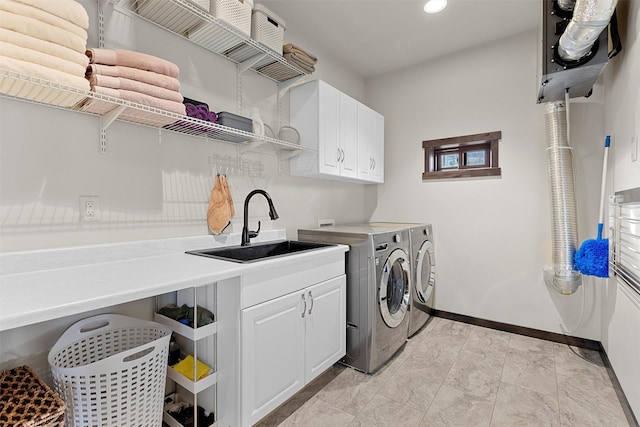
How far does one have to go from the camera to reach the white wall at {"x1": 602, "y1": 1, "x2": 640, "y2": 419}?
61.1 inches

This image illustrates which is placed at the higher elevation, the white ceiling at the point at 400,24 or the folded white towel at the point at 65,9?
the white ceiling at the point at 400,24

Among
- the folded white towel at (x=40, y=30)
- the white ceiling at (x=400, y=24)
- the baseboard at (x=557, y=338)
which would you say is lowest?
the baseboard at (x=557, y=338)

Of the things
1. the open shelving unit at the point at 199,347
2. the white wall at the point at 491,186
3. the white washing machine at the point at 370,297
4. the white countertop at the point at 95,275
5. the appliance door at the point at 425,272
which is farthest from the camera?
the appliance door at the point at 425,272

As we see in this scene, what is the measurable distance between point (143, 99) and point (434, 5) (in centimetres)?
217

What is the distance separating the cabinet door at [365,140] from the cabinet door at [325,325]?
1257 millimetres

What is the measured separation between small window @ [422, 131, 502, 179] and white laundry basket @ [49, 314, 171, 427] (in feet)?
9.12

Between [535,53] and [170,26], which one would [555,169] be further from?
[170,26]

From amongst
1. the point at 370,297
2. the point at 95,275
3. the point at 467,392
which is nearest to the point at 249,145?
the point at 95,275

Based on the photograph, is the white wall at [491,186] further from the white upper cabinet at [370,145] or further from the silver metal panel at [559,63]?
the silver metal panel at [559,63]

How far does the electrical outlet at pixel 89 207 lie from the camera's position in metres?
1.40

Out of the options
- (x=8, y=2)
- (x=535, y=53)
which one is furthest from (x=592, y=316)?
(x=8, y=2)

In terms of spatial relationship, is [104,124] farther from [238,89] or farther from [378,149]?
[378,149]

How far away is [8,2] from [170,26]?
0.78 metres

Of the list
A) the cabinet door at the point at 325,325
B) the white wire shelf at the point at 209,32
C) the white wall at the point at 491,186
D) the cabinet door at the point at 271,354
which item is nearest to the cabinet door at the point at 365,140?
the white wall at the point at 491,186
